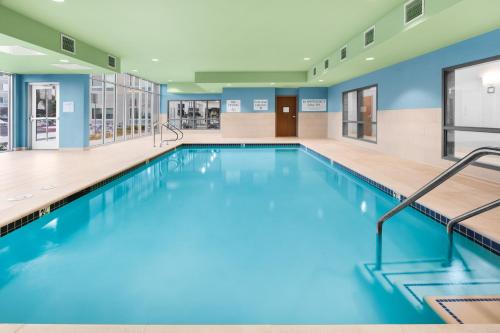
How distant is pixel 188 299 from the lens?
7.55ft

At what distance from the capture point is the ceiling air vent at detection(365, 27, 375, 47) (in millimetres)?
5992

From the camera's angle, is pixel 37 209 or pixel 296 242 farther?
pixel 37 209

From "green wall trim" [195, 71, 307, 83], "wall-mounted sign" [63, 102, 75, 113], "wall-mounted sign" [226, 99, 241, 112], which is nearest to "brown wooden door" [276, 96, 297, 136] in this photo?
"wall-mounted sign" [226, 99, 241, 112]

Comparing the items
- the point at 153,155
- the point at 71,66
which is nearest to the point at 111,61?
the point at 71,66

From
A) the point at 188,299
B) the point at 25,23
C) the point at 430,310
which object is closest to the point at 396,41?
the point at 430,310

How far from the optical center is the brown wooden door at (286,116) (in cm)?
1529

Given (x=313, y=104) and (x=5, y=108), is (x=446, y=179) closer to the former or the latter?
(x=5, y=108)

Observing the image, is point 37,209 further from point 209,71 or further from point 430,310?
point 209,71

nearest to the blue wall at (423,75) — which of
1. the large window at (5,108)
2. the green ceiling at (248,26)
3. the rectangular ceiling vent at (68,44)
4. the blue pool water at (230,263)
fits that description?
the green ceiling at (248,26)

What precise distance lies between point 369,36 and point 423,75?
150cm

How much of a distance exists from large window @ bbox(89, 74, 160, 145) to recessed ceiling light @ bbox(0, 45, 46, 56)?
4.13 metres

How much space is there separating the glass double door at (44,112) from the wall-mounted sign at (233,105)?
22.1 feet

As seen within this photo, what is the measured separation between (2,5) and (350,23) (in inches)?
186

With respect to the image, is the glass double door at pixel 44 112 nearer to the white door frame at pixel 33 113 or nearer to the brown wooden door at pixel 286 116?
the white door frame at pixel 33 113
